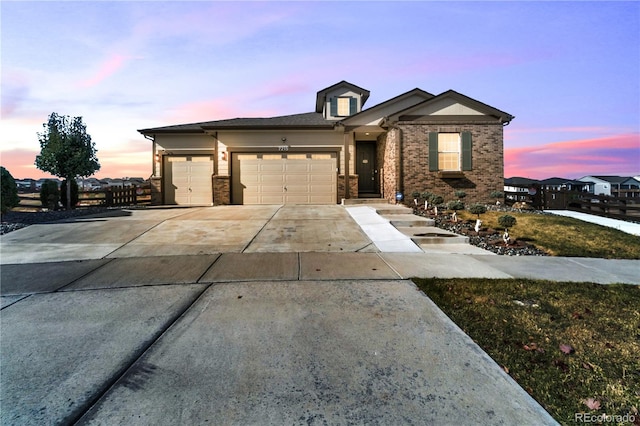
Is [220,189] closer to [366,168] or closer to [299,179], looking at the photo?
[299,179]

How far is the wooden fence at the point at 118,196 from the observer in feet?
55.1

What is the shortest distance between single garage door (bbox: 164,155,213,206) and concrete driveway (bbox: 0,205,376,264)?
246 inches

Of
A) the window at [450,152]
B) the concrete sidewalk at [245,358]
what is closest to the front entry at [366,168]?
the window at [450,152]

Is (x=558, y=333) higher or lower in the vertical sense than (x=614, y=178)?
lower

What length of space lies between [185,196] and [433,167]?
13404mm

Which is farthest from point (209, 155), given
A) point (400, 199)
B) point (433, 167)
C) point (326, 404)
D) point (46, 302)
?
point (326, 404)

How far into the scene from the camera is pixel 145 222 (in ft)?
34.7

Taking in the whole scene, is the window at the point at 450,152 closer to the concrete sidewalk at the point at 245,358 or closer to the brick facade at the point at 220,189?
the brick facade at the point at 220,189

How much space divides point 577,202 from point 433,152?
22.5 feet

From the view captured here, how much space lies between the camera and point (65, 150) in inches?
603

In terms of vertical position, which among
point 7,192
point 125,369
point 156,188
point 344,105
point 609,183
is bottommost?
point 125,369

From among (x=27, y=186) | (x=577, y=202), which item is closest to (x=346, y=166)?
(x=577, y=202)

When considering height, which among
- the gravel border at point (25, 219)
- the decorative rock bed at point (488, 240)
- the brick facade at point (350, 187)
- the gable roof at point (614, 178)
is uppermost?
the gable roof at point (614, 178)

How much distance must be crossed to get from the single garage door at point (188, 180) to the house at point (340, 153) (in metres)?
0.06
